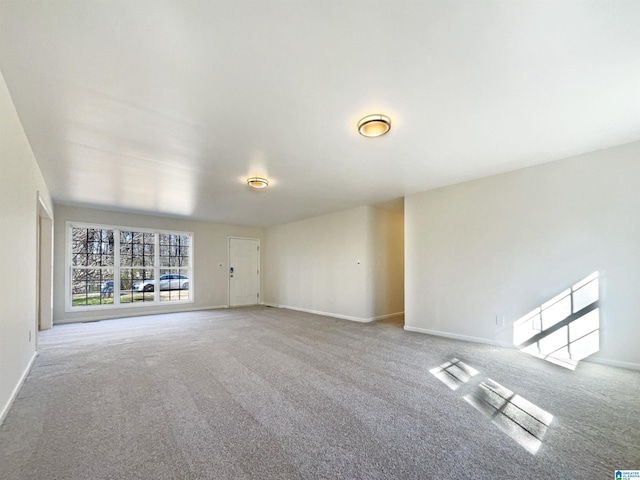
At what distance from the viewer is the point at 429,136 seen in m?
2.92

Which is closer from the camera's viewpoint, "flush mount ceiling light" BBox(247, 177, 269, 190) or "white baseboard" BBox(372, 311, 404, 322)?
"flush mount ceiling light" BBox(247, 177, 269, 190)

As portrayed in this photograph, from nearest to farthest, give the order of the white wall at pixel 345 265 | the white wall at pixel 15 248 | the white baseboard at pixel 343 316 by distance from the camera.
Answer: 1. the white wall at pixel 15 248
2. the white baseboard at pixel 343 316
3. the white wall at pixel 345 265

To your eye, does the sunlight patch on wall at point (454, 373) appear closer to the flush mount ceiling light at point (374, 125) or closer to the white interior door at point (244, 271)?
the flush mount ceiling light at point (374, 125)

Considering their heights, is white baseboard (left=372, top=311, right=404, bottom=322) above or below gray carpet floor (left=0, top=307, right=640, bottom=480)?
below

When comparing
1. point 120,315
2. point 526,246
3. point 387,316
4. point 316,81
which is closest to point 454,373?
point 526,246

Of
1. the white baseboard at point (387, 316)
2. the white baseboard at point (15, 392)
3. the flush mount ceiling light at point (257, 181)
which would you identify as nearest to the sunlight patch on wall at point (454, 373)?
→ the white baseboard at point (387, 316)

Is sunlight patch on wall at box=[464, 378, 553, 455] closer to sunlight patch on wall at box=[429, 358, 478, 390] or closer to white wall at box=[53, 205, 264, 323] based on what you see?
sunlight patch on wall at box=[429, 358, 478, 390]

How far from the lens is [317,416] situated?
2.14 meters

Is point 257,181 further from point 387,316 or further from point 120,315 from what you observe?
point 120,315

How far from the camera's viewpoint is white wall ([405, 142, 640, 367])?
10.3 ft

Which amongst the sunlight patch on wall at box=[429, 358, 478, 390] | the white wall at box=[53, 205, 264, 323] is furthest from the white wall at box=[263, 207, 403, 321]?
the sunlight patch on wall at box=[429, 358, 478, 390]

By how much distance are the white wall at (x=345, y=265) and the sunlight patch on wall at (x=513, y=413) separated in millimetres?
3441

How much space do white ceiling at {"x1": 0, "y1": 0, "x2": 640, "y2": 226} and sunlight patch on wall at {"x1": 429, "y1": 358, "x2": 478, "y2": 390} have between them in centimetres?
246

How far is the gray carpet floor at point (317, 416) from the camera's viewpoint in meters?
1.62
